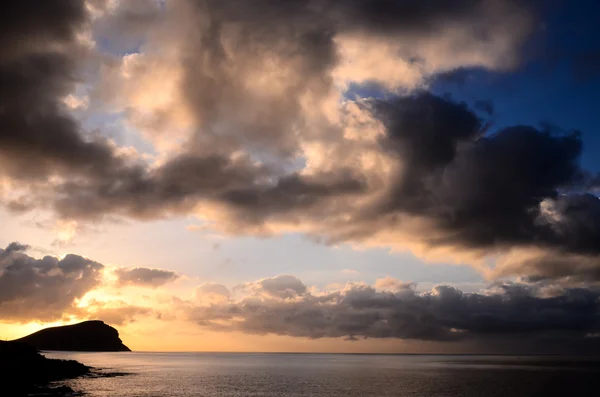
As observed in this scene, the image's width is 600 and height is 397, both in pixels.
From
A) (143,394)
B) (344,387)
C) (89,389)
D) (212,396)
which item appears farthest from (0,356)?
(344,387)

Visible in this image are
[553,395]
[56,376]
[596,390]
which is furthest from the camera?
[56,376]

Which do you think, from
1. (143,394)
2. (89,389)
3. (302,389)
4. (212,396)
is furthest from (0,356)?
(302,389)

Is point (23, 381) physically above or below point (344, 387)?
above

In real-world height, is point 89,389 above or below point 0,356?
below

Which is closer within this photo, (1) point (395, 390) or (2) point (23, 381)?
(2) point (23, 381)

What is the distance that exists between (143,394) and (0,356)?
4162 cm

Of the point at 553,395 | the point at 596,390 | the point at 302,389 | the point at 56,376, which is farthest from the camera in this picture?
the point at 56,376

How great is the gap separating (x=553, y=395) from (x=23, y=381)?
121739 mm

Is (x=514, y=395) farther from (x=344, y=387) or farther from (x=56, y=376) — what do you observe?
(x=56, y=376)

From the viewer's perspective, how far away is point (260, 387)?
402ft

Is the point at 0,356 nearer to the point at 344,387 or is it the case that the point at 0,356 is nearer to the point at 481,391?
the point at 344,387

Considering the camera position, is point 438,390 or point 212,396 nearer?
point 212,396

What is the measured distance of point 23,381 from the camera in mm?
102125

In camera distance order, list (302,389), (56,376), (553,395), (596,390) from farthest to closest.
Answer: (56,376), (302,389), (596,390), (553,395)
